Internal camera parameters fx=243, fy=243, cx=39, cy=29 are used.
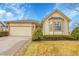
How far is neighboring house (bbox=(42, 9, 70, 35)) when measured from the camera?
3.98 meters

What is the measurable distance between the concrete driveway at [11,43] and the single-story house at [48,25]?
80 millimetres

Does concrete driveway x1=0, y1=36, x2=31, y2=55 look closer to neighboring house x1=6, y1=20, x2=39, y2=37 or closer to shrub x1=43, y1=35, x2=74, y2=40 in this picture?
neighboring house x1=6, y1=20, x2=39, y2=37

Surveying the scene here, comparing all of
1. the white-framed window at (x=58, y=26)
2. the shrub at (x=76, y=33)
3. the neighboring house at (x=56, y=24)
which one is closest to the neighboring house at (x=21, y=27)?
the neighboring house at (x=56, y=24)

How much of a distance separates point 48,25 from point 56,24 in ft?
0.44

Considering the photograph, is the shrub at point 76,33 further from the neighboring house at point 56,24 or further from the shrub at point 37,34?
the shrub at point 37,34

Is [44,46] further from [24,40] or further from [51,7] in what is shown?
[51,7]

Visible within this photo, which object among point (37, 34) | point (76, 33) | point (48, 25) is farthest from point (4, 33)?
point (76, 33)

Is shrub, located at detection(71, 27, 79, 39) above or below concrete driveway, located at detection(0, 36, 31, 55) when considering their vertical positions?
above

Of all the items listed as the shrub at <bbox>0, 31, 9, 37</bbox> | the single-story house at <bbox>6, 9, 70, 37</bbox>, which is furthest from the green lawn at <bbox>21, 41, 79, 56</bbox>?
the shrub at <bbox>0, 31, 9, 37</bbox>

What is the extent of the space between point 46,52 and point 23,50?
37 centimetres

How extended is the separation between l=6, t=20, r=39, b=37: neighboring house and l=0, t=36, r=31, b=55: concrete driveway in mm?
79

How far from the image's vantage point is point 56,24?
4.03 m

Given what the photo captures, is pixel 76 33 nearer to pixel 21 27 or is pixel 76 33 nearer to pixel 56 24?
pixel 56 24

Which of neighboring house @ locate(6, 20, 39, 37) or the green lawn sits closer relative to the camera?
the green lawn
